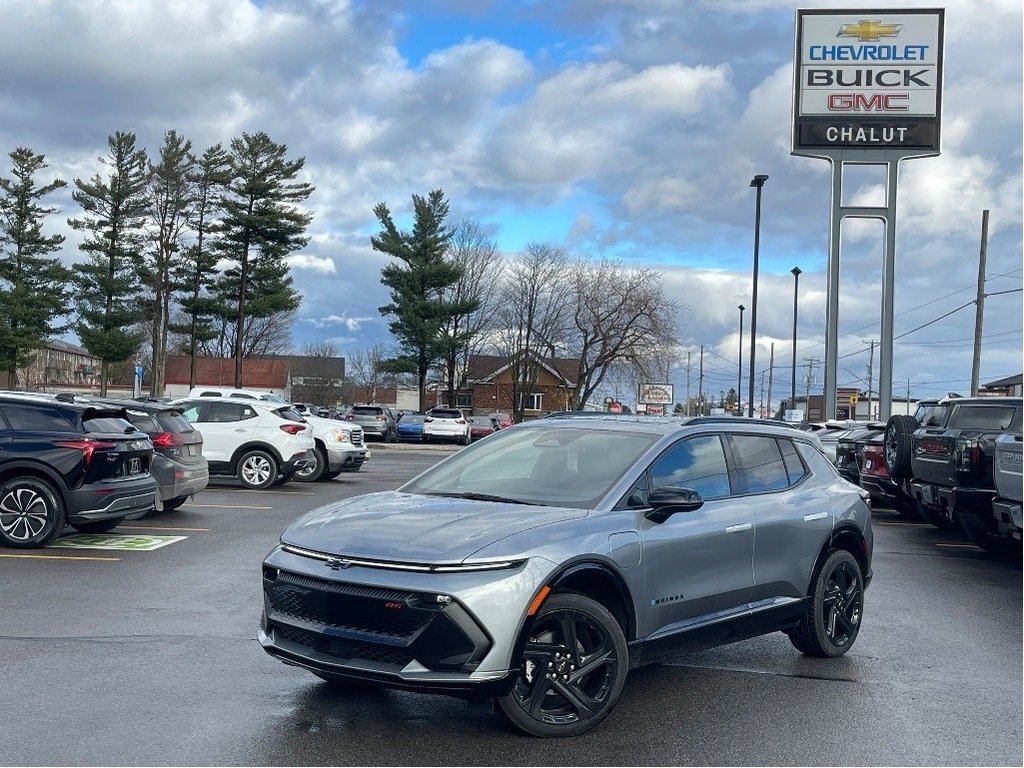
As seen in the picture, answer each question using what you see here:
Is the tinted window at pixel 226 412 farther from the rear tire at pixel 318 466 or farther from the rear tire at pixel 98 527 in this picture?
the rear tire at pixel 98 527

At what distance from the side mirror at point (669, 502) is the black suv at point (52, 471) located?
24.2ft

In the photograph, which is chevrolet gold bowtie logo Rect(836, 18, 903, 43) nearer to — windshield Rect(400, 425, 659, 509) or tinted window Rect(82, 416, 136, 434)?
tinted window Rect(82, 416, 136, 434)

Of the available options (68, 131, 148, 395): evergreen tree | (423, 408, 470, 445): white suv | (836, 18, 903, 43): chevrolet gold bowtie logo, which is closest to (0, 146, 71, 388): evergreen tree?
(68, 131, 148, 395): evergreen tree

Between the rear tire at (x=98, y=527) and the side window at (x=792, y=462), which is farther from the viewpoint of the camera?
the rear tire at (x=98, y=527)

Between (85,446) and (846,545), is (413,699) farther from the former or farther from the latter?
(85,446)

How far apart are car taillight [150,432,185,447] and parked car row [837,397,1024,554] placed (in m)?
9.56

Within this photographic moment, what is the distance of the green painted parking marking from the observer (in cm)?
1161

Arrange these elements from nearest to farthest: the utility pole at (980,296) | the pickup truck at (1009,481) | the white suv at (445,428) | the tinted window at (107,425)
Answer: the pickup truck at (1009,481) < the tinted window at (107,425) < the utility pole at (980,296) < the white suv at (445,428)

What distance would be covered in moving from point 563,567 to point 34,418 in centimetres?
813

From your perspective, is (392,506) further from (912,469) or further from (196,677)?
(912,469)

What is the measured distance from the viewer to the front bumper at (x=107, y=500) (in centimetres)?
1117

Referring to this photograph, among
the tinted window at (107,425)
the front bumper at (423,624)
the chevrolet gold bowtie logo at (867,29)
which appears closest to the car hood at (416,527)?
the front bumper at (423,624)

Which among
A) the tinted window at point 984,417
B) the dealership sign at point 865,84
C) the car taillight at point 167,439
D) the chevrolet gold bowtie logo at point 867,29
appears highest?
the chevrolet gold bowtie logo at point 867,29

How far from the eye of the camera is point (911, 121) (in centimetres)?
3130
